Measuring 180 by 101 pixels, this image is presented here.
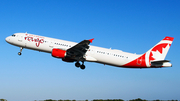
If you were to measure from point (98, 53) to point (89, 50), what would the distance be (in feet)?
6.14

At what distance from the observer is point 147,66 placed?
36.5 metres

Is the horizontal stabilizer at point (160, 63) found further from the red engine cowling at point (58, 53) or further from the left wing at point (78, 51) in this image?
the red engine cowling at point (58, 53)

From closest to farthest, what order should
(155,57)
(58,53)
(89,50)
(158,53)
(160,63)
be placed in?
(58,53), (160,63), (89,50), (155,57), (158,53)

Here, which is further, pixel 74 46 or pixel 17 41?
pixel 17 41

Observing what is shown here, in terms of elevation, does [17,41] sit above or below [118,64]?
above

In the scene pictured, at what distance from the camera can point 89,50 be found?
1435 inches

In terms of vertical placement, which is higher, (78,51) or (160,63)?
(78,51)

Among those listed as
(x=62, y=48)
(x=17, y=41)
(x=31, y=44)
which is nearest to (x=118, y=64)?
(x=62, y=48)

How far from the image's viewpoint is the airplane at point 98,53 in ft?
117

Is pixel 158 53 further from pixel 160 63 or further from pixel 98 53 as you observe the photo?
pixel 98 53

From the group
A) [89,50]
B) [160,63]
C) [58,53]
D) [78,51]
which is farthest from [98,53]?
[160,63]

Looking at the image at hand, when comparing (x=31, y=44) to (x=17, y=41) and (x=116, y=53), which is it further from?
(x=116, y=53)

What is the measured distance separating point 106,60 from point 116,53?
2461 millimetres

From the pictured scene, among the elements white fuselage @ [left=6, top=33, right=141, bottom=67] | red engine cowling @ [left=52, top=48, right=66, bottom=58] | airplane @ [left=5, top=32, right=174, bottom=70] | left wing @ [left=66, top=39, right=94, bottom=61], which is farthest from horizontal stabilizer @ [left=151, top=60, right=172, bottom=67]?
red engine cowling @ [left=52, top=48, right=66, bottom=58]
